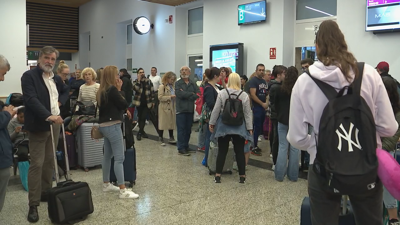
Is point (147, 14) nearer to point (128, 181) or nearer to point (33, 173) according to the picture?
point (128, 181)

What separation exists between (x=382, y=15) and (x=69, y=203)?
6.60 metres

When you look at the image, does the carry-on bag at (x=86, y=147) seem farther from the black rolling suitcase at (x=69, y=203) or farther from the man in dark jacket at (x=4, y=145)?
the man in dark jacket at (x=4, y=145)

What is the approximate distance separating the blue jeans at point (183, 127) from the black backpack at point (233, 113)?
1.90 metres

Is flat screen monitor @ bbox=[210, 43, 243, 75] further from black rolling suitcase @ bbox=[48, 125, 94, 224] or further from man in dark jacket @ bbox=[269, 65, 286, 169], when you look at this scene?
black rolling suitcase @ bbox=[48, 125, 94, 224]

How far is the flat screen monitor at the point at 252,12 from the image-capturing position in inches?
367

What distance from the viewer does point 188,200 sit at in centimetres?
412

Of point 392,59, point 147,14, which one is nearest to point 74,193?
point 392,59

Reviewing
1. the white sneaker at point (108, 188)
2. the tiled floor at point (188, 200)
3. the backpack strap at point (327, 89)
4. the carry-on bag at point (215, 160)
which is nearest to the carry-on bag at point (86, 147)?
the tiled floor at point (188, 200)

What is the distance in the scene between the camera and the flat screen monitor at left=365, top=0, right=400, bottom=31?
22.4 feet

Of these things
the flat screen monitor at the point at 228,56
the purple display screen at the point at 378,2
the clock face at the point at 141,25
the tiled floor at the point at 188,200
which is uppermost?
the clock face at the point at 141,25

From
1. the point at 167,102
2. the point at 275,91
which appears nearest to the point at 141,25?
the point at 167,102

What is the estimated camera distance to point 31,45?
16.9 meters

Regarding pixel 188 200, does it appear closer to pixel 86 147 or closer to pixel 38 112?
pixel 38 112

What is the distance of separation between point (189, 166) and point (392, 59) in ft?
15.1
